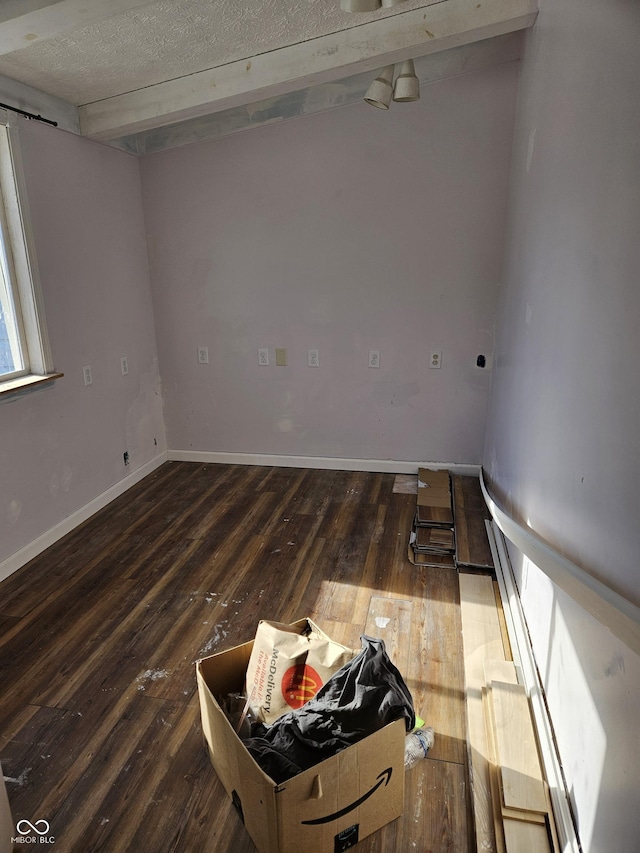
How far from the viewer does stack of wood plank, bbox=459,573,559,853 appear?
1.41m

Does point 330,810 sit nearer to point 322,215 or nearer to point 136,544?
point 136,544

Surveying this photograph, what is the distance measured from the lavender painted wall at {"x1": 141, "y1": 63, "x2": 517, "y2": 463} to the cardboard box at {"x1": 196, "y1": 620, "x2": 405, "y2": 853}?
2.71 m

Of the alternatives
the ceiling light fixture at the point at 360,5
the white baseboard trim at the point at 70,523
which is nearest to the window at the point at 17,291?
the white baseboard trim at the point at 70,523

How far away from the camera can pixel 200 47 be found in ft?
8.29

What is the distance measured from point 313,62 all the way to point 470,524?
265 cm

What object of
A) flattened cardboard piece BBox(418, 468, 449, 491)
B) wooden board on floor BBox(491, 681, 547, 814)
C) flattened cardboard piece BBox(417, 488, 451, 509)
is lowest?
wooden board on floor BBox(491, 681, 547, 814)

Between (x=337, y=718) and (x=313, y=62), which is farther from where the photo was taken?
(x=313, y=62)

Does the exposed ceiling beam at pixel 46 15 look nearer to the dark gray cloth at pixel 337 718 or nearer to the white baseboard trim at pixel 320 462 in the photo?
the dark gray cloth at pixel 337 718

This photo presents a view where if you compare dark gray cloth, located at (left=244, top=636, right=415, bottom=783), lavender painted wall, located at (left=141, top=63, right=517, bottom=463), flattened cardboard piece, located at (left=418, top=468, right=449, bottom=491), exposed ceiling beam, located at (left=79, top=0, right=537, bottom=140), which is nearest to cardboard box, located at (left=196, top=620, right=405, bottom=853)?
dark gray cloth, located at (left=244, top=636, right=415, bottom=783)

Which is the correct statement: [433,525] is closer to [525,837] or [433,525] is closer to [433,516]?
[433,516]

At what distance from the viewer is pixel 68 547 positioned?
3.04 m

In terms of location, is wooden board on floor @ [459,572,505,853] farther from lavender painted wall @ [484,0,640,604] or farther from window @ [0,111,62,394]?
window @ [0,111,62,394]

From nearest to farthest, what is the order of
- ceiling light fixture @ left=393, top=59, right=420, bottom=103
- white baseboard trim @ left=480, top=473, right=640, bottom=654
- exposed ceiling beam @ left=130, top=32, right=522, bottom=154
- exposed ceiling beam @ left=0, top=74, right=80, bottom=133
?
white baseboard trim @ left=480, top=473, right=640, bottom=654 < exposed ceiling beam @ left=0, top=74, right=80, bottom=133 < ceiling light fixture @ left=393, top=59, right=420, bottom=103 < exposed ceiling beam @ left=130, top=32, right=522, bottom=154

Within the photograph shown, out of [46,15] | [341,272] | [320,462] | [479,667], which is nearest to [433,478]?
[320,462]
